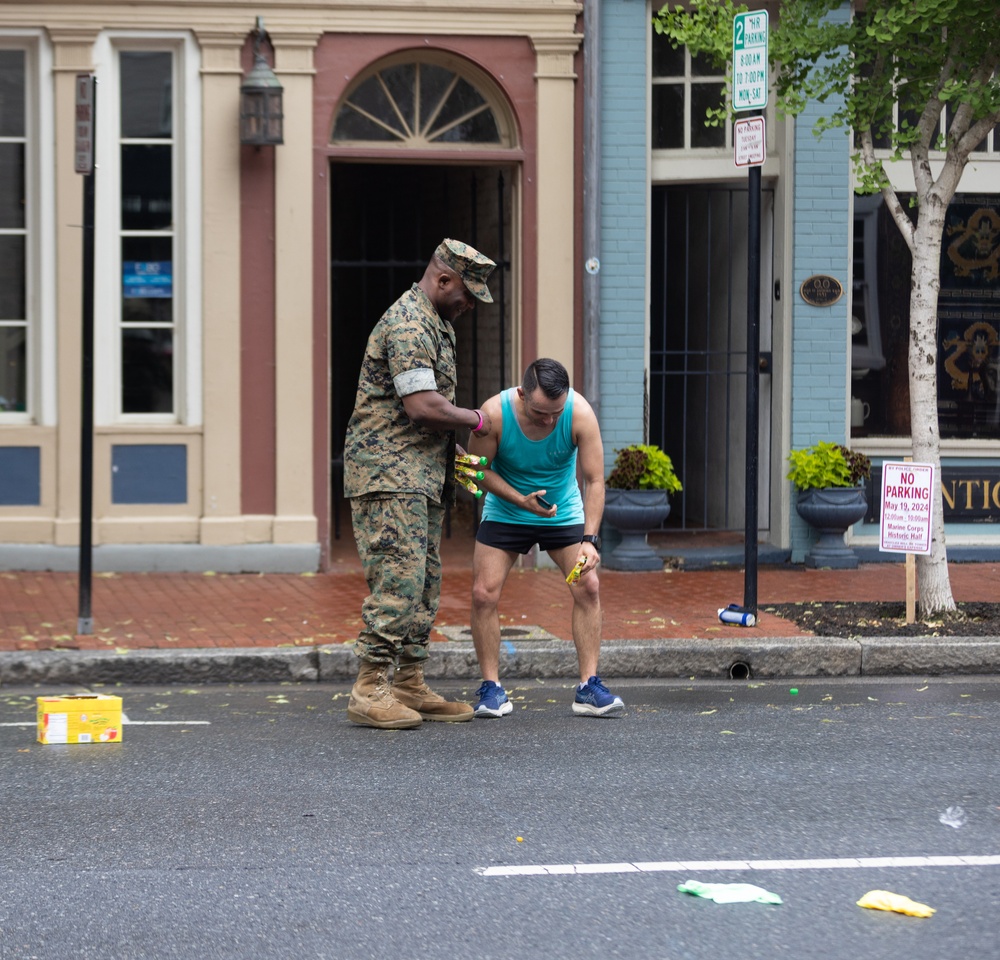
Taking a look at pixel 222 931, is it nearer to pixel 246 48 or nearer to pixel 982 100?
pixel 982 100

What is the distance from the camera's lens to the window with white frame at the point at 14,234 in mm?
11336

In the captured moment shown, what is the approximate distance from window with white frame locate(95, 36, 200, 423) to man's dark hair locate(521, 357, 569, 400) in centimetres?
517

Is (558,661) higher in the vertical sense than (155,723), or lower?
higher

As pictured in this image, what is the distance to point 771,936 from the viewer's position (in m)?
4.24

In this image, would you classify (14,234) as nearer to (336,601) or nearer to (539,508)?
(336,601)

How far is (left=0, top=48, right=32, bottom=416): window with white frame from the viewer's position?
11.3 meters

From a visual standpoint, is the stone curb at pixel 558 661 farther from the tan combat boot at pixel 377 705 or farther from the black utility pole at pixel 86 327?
the tan combat boot at pixel 377 705

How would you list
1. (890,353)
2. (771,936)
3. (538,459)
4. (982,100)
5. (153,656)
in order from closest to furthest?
(771,936) < (538,459) < (153,656) < (982,100) < (890,353)

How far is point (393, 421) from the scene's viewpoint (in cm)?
673

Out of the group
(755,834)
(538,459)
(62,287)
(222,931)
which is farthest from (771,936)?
(62,287)

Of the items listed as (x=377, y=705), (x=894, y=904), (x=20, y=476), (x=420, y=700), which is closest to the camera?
(x=894, y=904)

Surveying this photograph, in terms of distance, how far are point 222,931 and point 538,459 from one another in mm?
3142

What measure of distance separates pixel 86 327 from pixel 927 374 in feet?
15.7

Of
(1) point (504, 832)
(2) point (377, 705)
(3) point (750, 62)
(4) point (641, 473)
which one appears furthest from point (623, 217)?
(1) point (504, 832)
